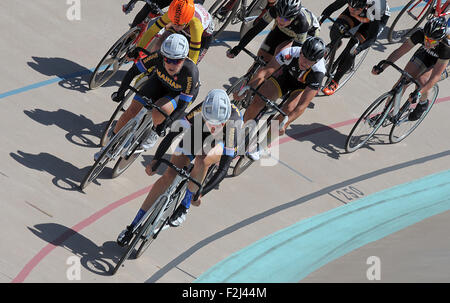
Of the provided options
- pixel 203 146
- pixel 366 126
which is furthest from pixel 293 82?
pixel 203 146

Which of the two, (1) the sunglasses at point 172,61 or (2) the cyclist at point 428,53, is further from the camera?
(2) the cyclist at point 428,53

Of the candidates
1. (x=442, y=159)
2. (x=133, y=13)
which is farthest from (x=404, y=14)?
(x=133, y=13)

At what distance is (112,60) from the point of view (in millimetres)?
10672

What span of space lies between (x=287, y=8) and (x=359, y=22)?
1771mm

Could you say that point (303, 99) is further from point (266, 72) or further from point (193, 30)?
point (193, 30)

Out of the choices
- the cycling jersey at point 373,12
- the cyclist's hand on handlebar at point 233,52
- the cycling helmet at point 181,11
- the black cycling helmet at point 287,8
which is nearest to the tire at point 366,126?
the cycling jersey at point 373,12

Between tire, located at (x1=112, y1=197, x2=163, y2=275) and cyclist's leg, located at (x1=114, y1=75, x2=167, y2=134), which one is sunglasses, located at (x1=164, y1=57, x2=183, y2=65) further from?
tire, located at (x1=112, y1=197, x2=163, y2=275)

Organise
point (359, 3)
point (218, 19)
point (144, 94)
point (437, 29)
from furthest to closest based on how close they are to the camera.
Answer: point (218, 19)
point (359, 3)
point (437, 29)
point (144, 94)

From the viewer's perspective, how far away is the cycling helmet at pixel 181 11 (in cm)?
945

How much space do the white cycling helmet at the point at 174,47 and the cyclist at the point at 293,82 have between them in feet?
5.33

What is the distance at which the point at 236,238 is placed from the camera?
9266mm

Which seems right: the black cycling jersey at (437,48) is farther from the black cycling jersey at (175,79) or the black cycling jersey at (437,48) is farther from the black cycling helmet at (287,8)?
the black cycling jersey at (175,79)

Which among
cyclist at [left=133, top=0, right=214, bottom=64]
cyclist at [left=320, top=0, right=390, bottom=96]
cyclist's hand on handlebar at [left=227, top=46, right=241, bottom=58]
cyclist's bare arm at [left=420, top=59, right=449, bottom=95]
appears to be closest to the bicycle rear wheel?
cyclist's bare arm at [left=420, top=59, right=449, bottom=95]
